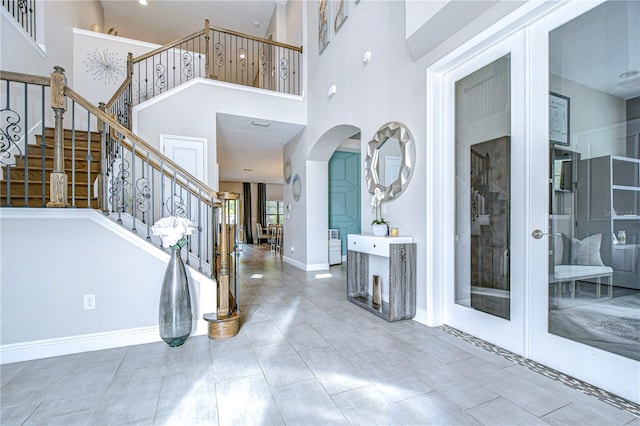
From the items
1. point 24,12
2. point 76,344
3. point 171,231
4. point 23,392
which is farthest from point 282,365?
point 24,12

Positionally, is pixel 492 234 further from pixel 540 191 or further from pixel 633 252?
pixel 633 252

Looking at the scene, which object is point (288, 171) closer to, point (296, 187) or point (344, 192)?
point (296, 187)

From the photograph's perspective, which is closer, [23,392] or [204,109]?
[23,392]

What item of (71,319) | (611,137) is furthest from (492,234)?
(71,319)

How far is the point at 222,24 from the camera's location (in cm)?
804

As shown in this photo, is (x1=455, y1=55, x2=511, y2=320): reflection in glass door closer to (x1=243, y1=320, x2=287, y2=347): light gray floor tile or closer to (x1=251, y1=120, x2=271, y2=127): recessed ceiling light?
(x1=243, y1=320, x2=287, y2=347): light gray floor tile

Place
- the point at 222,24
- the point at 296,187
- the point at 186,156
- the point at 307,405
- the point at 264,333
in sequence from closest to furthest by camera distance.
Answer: the point at 307,405 → the point at 264,333 → the point at 186,156 → the point at 296,187 → the point at 222,24

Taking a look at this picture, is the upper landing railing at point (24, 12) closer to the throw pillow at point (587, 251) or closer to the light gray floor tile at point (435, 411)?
the light gray floor tile at point (435, 411)

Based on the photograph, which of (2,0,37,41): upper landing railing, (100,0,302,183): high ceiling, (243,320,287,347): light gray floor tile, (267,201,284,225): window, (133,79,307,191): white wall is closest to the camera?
(243,320,287,347): light gray floor tile

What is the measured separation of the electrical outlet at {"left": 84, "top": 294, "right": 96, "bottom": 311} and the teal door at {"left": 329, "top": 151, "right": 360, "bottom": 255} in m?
5.05

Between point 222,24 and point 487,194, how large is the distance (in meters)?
8.52

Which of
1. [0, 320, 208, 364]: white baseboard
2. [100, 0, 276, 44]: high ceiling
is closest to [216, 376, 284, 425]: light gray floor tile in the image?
[0, 320, 208, 364]: white baseboard

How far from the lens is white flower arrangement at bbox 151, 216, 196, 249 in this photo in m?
2.35

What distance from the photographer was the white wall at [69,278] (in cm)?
220
